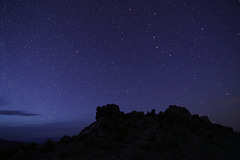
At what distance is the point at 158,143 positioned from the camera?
53.9ft

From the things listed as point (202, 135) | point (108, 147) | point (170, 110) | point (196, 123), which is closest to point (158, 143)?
point (108, 147)

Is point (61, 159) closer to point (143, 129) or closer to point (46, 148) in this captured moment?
point (46, 148)

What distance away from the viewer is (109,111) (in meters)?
31.4

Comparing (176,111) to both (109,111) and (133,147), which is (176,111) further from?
(133,147)

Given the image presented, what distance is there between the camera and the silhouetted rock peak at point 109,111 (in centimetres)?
3054

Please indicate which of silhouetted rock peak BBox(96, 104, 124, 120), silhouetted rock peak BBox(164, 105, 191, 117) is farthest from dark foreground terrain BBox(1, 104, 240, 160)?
silhouetted rock peak BBox(96, 104, 124, 120)

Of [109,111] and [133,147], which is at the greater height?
[109,111]

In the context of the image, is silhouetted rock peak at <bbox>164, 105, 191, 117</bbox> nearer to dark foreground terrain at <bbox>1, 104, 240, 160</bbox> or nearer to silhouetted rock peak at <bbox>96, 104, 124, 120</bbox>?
dark foreground terrain at <bbox>1, 104, 240, 160</bbox>

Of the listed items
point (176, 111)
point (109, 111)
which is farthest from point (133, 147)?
point (176, 111)

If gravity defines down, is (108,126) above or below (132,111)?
below

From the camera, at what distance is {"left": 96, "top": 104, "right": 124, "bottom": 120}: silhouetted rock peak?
1202 inches

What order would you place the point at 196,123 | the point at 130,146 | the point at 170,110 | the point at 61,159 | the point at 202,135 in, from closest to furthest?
1. the point at 61,159
2. the point at 130,146
3. the point at 202,135
4. the point at 196,123
5. the point at 170,110

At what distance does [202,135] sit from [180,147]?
8098 millimetres

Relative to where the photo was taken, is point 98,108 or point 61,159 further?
point 98,108
